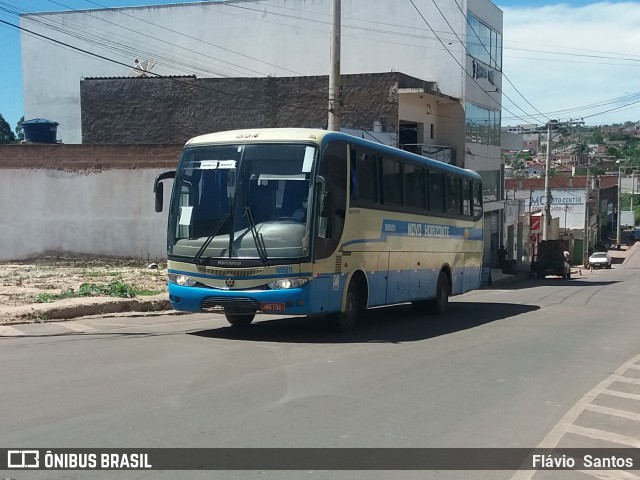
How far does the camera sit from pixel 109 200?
106 ft

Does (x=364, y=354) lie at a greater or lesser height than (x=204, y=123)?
lesser

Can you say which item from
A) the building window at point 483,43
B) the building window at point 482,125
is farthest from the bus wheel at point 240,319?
the building window at point 483,43

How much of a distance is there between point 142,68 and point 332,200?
31.8 m

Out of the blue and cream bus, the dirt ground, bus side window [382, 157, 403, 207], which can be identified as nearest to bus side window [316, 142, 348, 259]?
the blue and cream bus

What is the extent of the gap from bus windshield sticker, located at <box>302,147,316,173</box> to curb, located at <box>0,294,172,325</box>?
19.2 ft

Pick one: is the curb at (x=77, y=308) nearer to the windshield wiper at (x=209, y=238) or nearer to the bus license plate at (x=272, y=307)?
the windshield wiper at (x=209, y=238)

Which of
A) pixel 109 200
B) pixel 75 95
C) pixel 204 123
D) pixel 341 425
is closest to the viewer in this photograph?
pixel 341 425

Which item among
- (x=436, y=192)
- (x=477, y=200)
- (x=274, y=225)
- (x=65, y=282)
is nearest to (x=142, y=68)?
(x=65, y=282)

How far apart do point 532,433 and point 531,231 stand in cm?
6175

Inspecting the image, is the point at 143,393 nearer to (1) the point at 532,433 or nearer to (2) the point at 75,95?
(1) the point at 532,433

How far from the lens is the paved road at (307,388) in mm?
6750

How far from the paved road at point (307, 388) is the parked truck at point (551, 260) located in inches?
1278

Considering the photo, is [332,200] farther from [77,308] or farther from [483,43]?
[483,43]

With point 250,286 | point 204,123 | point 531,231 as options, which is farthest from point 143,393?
point 531,231
